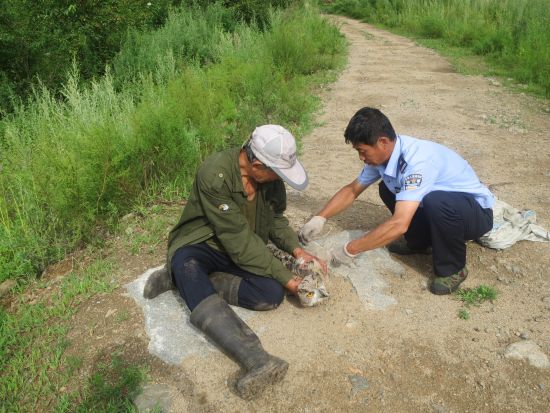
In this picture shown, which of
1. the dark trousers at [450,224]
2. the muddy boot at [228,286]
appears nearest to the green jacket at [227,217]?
the muddy boot at [228,286]

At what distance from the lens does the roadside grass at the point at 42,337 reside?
2184 millimetres

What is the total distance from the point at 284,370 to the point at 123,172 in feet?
6.40

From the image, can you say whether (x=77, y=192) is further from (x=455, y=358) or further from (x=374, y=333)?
(x=455, y=358)

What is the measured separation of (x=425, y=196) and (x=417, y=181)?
17 centimetres

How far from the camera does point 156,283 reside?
8.68 ft

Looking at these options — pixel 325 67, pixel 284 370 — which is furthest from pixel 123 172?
pixel 325 67

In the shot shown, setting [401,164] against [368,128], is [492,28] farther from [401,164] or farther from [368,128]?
[368,128]

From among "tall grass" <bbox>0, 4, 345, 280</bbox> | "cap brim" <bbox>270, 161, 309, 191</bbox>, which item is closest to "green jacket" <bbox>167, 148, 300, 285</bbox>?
"cap brim" <bbox>270, 161, 309, 191</bbox>

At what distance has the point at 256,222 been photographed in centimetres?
271

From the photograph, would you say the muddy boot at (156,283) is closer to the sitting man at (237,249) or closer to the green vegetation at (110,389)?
the sitting man at (237,249)

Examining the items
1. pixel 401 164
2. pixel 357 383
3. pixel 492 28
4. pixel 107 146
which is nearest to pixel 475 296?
pixel 401 164

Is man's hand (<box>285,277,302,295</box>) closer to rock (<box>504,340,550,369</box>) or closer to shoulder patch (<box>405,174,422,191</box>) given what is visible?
shoulder patch (<box>405,174,422,191</box>)

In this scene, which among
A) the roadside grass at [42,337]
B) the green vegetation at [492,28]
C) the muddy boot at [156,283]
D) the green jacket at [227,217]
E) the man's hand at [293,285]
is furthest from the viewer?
the green vegetation at [492,28]

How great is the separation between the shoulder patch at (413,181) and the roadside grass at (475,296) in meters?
0.76
